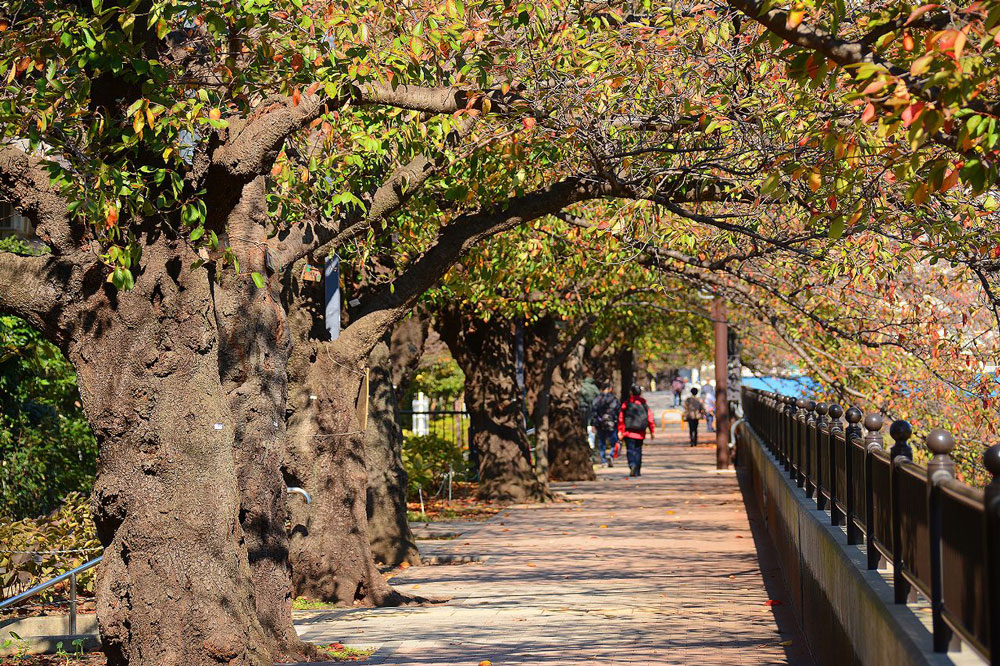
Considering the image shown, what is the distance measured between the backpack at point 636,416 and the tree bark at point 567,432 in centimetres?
115

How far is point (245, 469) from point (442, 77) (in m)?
4.44

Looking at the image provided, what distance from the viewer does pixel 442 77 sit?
41.2 feet

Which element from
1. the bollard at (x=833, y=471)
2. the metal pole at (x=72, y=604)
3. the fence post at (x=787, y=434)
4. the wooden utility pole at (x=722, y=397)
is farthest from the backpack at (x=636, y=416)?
the bollard at (x=833, y=471)

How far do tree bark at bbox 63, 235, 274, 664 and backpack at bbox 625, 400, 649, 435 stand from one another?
2343cm

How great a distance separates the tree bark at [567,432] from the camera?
31.6 meters

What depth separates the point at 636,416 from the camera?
3134cm

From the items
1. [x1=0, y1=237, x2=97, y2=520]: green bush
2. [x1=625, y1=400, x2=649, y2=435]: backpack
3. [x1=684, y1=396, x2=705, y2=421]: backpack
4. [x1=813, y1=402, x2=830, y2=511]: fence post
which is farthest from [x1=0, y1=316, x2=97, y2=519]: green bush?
[x1=684, y1=396, x2=705, y2=421]: backpack

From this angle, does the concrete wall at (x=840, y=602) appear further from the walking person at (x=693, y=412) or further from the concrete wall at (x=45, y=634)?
the walking person at (x=693, y=412)

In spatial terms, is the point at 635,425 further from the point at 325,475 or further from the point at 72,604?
the point at 72,604

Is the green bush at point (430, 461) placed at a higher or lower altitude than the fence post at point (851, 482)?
lower

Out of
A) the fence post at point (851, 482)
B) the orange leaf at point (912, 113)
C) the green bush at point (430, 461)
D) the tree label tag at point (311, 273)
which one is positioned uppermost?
the tree label tag at point (311, 273)

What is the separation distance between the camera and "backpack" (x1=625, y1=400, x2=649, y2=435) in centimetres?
3125

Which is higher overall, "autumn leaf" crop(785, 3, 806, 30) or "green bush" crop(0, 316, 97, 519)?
"autumn leaf" crop(785, 3, 806, 30)

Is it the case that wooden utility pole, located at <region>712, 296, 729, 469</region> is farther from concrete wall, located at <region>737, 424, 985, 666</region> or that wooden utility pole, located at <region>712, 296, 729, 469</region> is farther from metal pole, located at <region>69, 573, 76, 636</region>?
metal pole, located at <region>69, 573, 76, 636</region>
